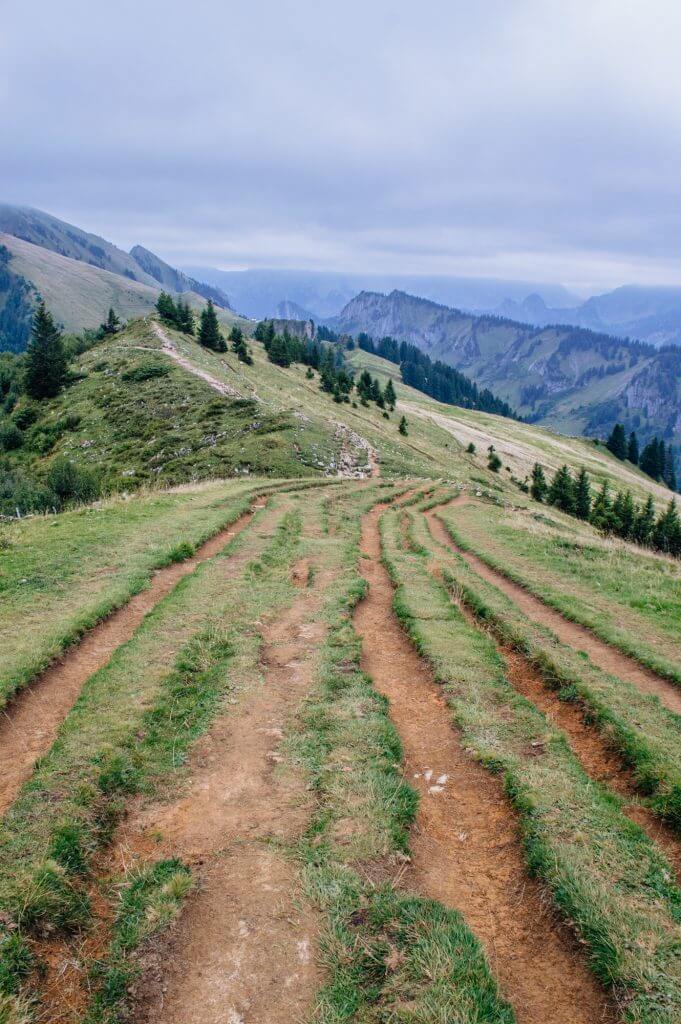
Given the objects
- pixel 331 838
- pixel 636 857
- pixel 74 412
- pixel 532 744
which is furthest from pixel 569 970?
pixel 74 412

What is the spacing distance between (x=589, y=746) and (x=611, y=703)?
142 cm

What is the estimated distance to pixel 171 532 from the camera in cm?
2111

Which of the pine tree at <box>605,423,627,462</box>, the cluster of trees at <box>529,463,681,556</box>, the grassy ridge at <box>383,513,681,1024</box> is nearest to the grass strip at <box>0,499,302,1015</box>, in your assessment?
the grassy ridge at <box>383,513,681,1024</box>

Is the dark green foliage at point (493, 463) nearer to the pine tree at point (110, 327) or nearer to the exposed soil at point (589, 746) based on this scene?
the exposed soil at point (589, 746)

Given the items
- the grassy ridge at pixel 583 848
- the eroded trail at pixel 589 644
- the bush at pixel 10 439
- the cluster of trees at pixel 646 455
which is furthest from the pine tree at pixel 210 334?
the cluster of trees at pixel 646 455

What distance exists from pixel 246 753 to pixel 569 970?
5.34m

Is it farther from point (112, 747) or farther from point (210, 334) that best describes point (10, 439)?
point (112, 747)

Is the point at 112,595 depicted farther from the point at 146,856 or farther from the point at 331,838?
the point at 331,838

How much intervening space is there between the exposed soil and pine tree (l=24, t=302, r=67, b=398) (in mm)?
73853

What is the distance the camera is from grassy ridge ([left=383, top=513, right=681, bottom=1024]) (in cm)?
520

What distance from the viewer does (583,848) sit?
264 inches

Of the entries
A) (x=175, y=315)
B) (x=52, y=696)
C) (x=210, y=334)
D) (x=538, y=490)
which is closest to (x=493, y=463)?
(x=538, y=490)

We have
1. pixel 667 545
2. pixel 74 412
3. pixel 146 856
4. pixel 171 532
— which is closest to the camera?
pixel 146 856

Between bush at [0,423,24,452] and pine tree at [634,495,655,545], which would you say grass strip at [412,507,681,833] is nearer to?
bush at [0,423,24,452]
